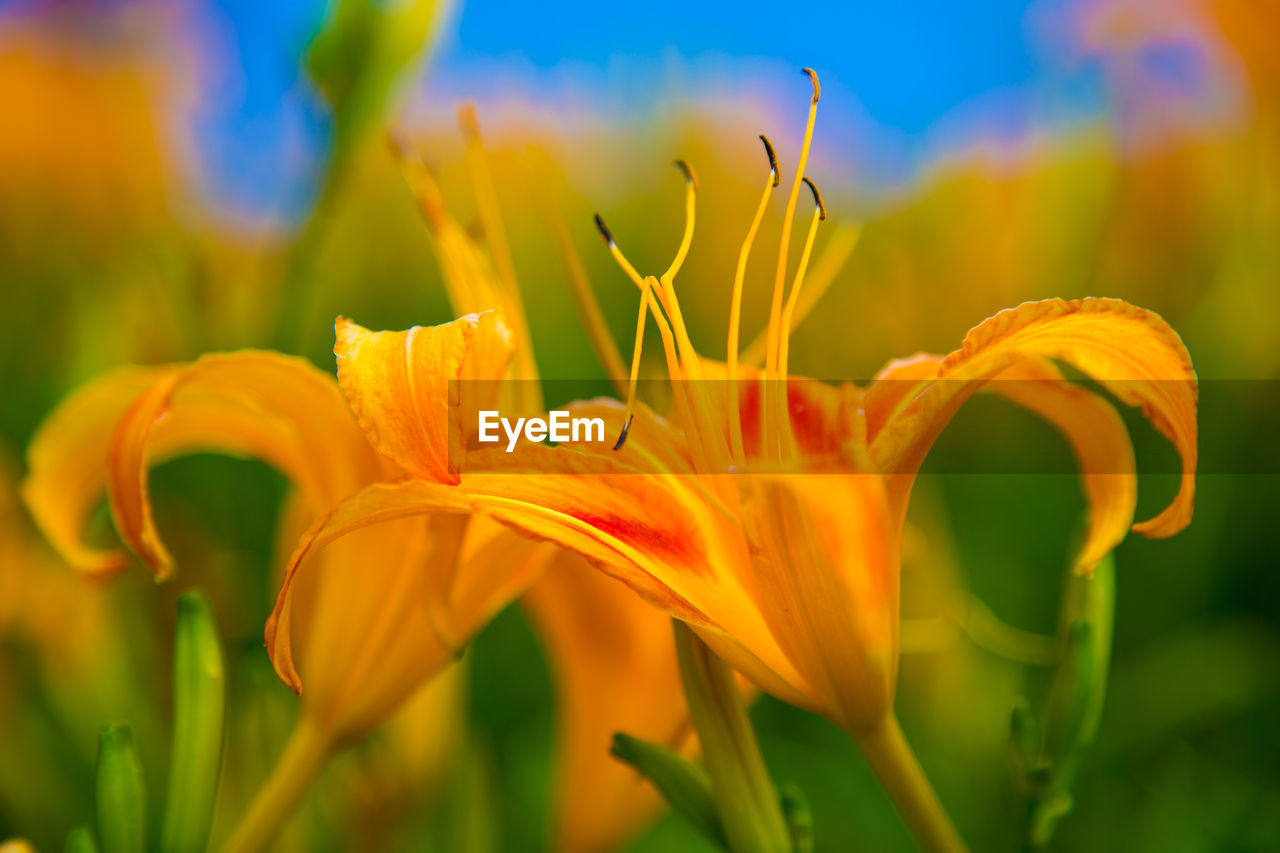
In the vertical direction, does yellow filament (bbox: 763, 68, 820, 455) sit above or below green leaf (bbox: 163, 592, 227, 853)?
above

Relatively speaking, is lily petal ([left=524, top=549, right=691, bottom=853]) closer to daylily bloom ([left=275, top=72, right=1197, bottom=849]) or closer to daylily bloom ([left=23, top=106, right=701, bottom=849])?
daylily bloom ([left=23, top=106, right=701, bottom=849])

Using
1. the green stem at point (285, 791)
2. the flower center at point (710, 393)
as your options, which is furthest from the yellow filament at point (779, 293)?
the green stem at point (285, 791)

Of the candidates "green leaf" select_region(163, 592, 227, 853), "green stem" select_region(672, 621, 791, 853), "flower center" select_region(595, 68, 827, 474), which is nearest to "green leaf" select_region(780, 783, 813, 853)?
"green stem" select_region(672, 621, 791, 853)

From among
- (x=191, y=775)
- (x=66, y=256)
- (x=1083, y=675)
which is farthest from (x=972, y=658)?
(x=66, y=256)

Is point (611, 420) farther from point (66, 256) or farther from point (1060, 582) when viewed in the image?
point (66, 256)

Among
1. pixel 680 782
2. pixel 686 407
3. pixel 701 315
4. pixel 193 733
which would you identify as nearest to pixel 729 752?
pixel 680 782

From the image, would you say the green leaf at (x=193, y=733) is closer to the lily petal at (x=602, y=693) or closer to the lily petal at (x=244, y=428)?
the lily petal at (x=244, y=428)
